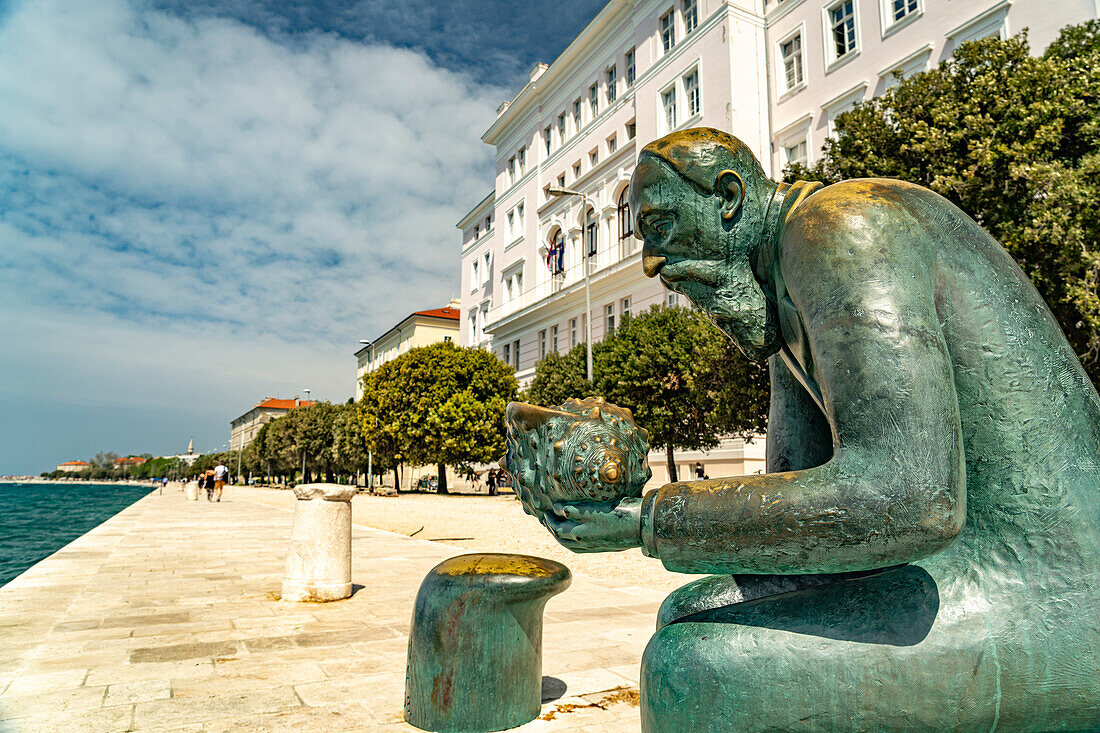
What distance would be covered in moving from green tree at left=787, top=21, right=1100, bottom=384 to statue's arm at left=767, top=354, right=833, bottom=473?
11.3 meters

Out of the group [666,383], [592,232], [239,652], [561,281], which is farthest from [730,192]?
[561,281]

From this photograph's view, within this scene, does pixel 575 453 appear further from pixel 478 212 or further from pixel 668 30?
pixel 478 212

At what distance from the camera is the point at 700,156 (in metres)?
1.31

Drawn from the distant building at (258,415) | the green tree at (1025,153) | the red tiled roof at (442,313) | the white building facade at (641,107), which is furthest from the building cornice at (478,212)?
the distant building at (258,415)

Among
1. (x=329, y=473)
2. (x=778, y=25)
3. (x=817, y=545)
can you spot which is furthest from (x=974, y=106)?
(x=329, y=473)

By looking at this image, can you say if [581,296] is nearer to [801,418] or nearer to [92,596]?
[92,596]

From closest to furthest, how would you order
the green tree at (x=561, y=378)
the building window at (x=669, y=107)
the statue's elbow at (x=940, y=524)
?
the statue's elbow at (x=940, y=524)
the green tree at (x=561, y=378)
the building window at (x=669, y=107)

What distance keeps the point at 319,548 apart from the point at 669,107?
31550mm

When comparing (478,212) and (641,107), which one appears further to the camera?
(478,212)

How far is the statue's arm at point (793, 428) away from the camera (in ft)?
5.01

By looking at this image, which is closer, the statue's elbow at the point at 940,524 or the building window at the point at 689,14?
the statue's elbow at the point at 940,524

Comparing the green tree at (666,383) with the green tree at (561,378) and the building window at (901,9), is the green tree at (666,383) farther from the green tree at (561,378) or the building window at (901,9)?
the building window at (901,9)

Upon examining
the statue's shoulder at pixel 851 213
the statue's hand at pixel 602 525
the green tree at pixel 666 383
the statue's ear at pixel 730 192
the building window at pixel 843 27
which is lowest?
the statue's hand at pixel 602 525

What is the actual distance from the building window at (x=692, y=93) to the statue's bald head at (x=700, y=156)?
32.8 meters
